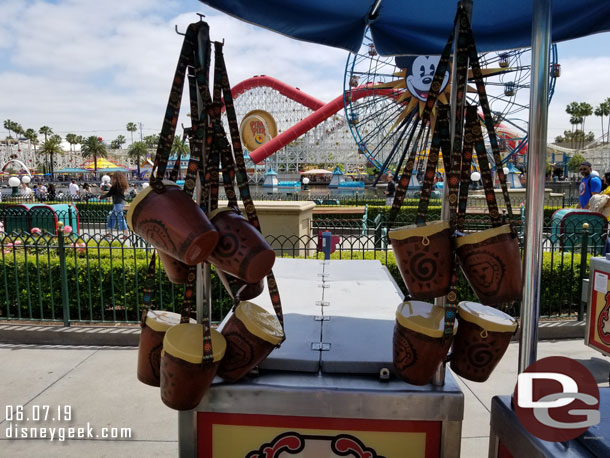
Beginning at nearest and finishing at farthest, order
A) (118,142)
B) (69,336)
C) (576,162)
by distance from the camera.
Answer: (69,336), (576,162), (118,142)

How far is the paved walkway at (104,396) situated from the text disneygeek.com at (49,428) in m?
0.02

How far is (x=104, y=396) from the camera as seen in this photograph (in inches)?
139

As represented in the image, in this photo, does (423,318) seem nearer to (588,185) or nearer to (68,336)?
(68,336)

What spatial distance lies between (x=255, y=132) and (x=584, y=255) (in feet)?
109

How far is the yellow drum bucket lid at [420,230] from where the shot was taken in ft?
4.09

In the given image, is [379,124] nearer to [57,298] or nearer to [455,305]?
[57,298]

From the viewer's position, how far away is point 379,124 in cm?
1794

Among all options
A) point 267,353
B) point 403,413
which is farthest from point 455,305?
point 267,353

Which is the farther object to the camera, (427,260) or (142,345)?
(142,345)

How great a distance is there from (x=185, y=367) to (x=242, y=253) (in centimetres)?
36

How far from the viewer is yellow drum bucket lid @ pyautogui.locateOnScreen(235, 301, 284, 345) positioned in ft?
4.37

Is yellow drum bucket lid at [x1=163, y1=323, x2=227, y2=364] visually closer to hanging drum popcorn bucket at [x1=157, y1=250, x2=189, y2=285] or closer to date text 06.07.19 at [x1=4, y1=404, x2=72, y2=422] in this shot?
hanging drum popcorn bucket at [x1=157, y1=250, x2=189, y2=285]

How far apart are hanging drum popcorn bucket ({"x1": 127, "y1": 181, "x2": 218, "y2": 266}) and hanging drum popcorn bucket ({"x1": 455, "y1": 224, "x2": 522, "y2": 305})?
A: 2.37 feet
